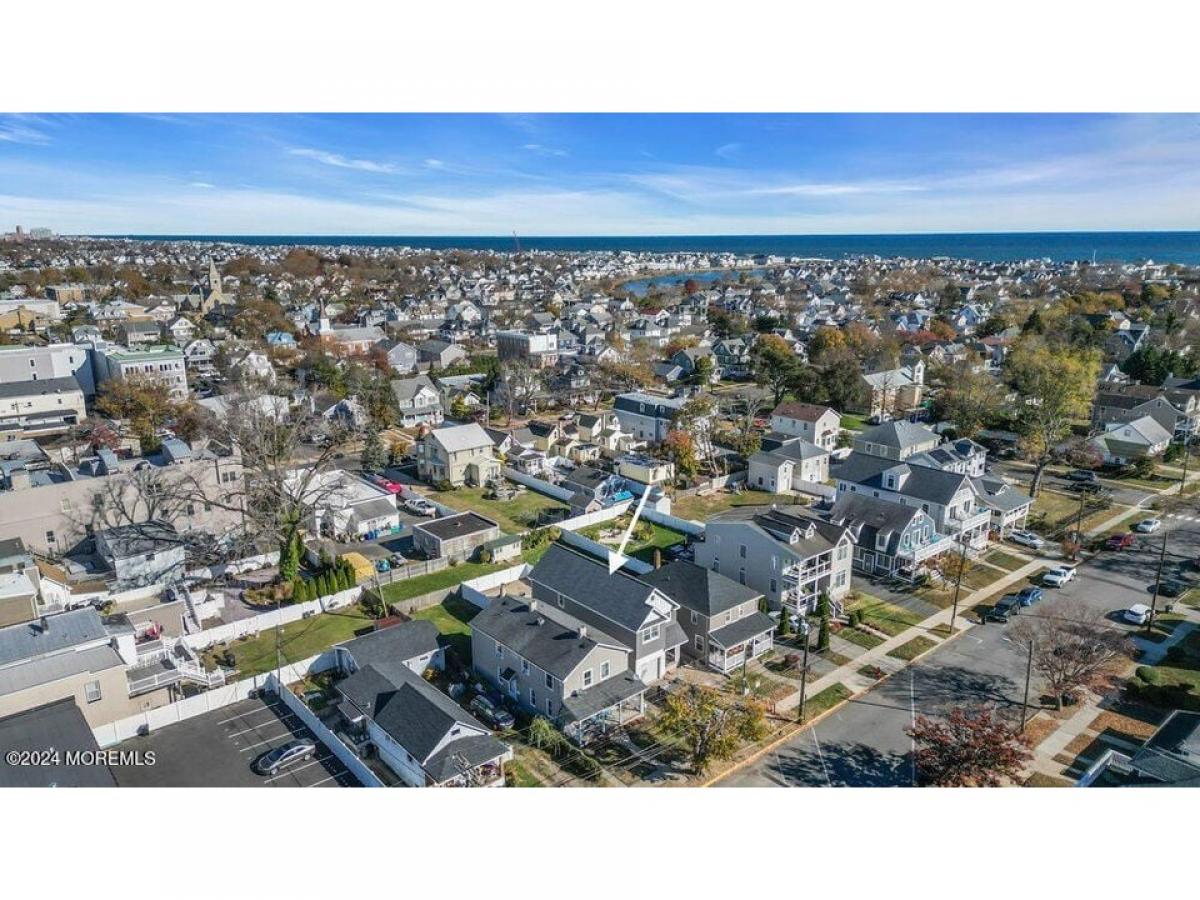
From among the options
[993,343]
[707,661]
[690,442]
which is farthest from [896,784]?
[993,343]

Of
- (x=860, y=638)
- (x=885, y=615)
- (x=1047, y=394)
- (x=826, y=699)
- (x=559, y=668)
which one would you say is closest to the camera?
(x=559, y=668)

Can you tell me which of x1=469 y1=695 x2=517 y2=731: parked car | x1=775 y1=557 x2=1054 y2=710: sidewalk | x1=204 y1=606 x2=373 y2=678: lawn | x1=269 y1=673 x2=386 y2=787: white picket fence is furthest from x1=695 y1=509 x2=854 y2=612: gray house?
x1=269 y1=673 x2=386 y2=787: white picket fence

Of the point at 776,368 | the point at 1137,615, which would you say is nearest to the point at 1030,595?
the point at 1137,615

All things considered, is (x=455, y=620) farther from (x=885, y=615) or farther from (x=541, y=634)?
(x=885, y=615)

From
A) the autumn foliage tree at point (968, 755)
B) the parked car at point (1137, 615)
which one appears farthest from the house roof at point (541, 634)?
Answer: the parked car at point (1137, 615)

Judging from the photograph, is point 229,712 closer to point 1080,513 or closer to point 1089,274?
point 1080,513

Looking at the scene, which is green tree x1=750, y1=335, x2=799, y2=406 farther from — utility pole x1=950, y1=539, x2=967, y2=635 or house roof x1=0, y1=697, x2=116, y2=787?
house roof x1=0, y1=697, x2=116, y2=787
